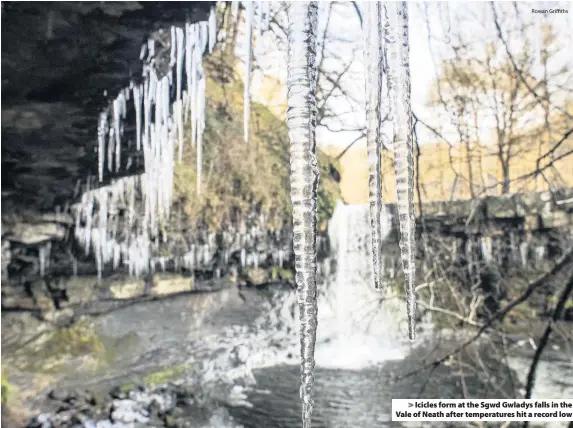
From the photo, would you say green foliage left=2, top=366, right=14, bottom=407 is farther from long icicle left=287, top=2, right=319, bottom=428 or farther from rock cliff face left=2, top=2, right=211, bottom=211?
long icicle left=287, top=2, right=319, bottom=428

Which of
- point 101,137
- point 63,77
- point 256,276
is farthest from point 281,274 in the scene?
point 63,77

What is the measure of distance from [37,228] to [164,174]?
2.32 feet

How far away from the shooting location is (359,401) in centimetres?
189

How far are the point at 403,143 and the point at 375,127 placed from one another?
0.07 meters

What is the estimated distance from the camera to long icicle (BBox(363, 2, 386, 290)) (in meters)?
0.66

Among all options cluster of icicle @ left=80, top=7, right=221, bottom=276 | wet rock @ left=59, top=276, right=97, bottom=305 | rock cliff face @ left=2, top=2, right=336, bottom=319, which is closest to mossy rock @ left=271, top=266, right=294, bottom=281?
rock cliff face @ left=2, top=2, right=336, bottom=319

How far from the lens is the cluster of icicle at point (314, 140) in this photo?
0.63 m

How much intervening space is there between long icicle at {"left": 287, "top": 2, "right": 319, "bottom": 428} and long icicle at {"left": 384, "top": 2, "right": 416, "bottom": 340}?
147mm

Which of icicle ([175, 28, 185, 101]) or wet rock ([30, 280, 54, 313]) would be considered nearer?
icicle ([175, 28, 185, 101])

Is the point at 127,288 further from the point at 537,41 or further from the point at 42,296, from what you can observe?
the point at 537,41

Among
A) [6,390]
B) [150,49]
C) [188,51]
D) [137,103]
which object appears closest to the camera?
[150,49]

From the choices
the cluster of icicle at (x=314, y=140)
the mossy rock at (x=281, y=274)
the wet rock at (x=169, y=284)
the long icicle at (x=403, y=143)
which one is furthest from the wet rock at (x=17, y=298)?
the long icicle at (x=403, y=143)

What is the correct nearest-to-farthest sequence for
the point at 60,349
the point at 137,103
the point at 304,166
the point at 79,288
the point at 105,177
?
the point at 304,166 < the point at 137,103 < the point at 105,177 < the point at 60,349 < the point at 79,288

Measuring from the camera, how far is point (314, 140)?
2.09 feet
